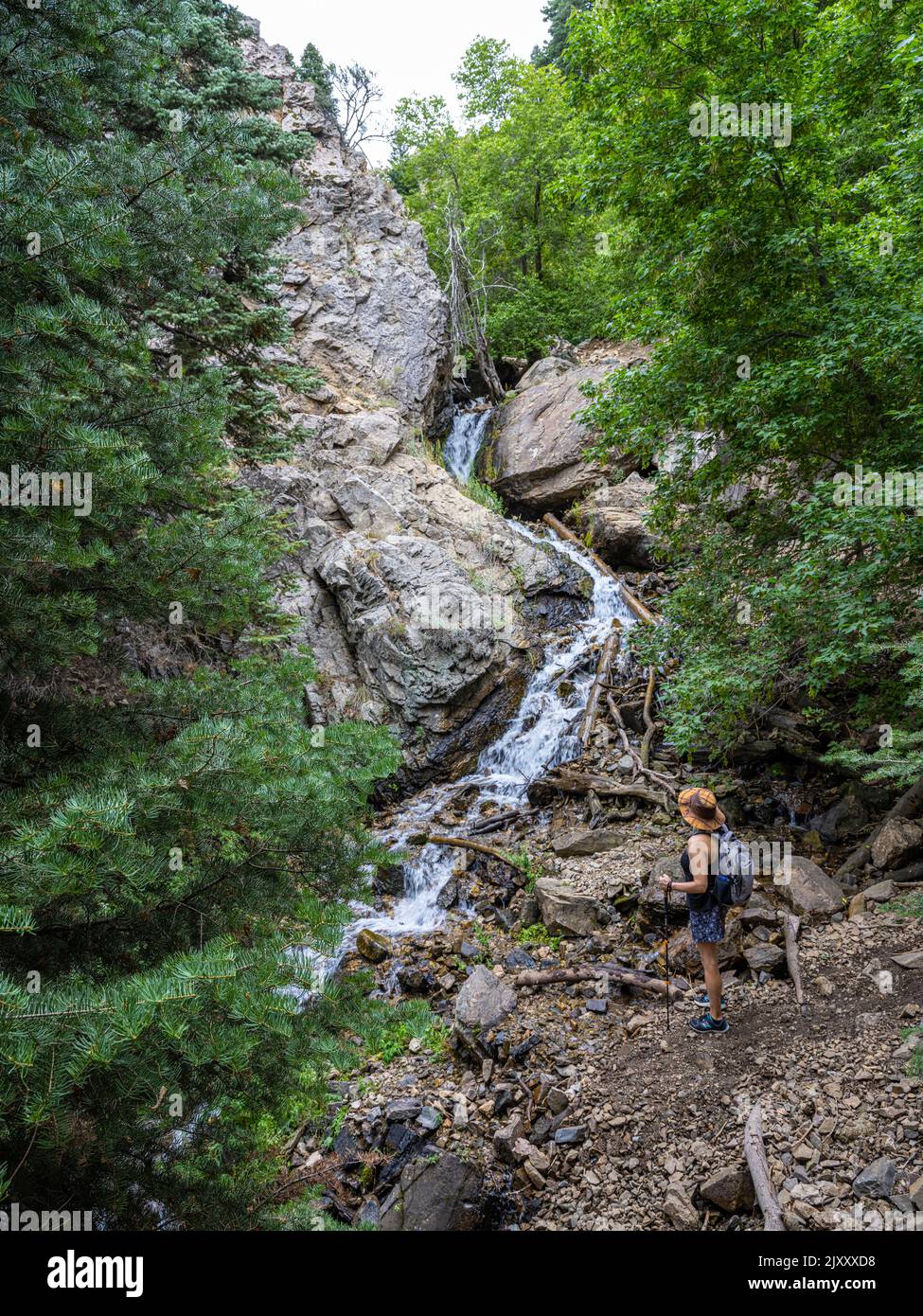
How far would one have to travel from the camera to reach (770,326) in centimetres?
727

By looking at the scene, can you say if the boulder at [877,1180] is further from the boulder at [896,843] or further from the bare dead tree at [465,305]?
the bare dead tree at [465,305]

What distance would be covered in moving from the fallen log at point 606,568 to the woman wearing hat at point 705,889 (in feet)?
22.3

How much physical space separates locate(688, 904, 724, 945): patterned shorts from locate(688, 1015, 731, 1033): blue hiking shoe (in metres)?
0.69

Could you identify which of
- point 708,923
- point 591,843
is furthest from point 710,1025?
point 591,843

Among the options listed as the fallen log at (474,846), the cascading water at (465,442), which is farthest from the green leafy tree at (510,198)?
the fallen log at (474,846)

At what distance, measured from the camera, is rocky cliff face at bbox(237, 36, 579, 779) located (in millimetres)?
12297

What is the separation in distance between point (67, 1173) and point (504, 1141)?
3.51m

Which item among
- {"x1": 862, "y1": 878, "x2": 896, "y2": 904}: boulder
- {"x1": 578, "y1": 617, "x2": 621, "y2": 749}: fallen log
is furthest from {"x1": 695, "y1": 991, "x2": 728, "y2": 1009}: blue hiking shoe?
{"x1": 578, "y1": 617, "x2": 621, "y2": 749}: fallen log

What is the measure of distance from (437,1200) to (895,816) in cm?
564

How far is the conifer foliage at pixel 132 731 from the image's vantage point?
239 centimetres

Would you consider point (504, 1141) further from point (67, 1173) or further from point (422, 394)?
point (422, 394)

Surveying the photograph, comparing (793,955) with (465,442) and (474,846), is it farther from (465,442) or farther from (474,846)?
(465,442)

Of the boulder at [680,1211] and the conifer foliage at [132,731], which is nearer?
the conifer foliage at [132,731]
